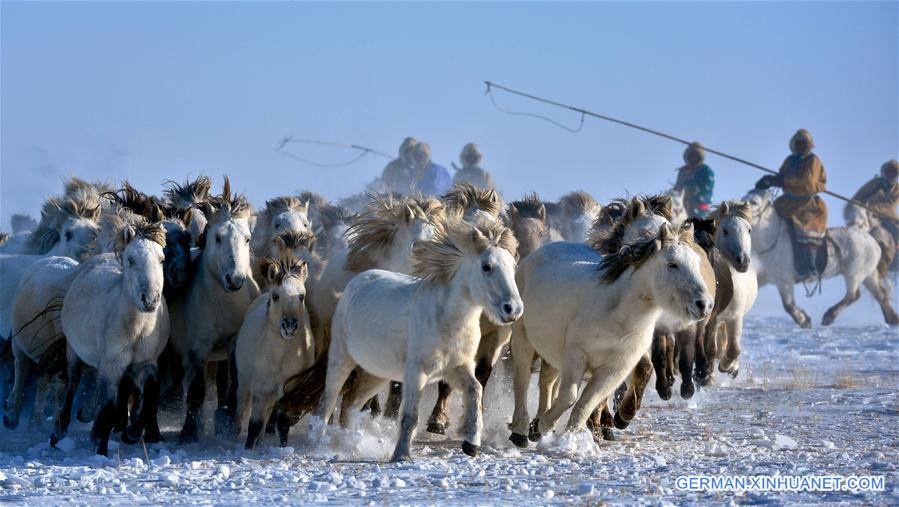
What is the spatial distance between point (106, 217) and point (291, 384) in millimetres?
2288

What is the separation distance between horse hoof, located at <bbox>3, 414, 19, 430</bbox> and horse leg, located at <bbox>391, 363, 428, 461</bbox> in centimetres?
390

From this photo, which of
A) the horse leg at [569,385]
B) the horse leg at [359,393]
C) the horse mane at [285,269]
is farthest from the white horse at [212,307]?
the horse leg at [569,385]

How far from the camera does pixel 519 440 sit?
9328 mm

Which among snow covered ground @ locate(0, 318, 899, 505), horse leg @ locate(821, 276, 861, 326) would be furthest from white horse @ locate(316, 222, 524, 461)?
horse leg @ locate(821, 276, 861, 326)

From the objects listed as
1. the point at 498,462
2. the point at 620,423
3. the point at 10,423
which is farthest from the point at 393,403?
the point at 10,423

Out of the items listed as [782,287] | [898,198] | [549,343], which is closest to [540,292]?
[549,343]

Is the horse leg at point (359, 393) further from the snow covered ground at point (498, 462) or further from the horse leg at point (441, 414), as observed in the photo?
the horse leg at point (441, 414)

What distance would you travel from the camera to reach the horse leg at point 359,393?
9.64 meters

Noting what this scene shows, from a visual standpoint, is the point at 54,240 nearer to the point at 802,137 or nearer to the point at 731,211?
the point at 731,211

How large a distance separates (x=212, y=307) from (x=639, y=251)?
3276mm

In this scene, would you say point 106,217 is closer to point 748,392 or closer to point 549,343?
point 549,343

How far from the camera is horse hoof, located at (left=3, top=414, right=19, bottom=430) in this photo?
430 inches

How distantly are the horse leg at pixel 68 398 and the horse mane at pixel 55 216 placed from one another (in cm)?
221

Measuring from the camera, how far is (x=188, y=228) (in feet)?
35.5
